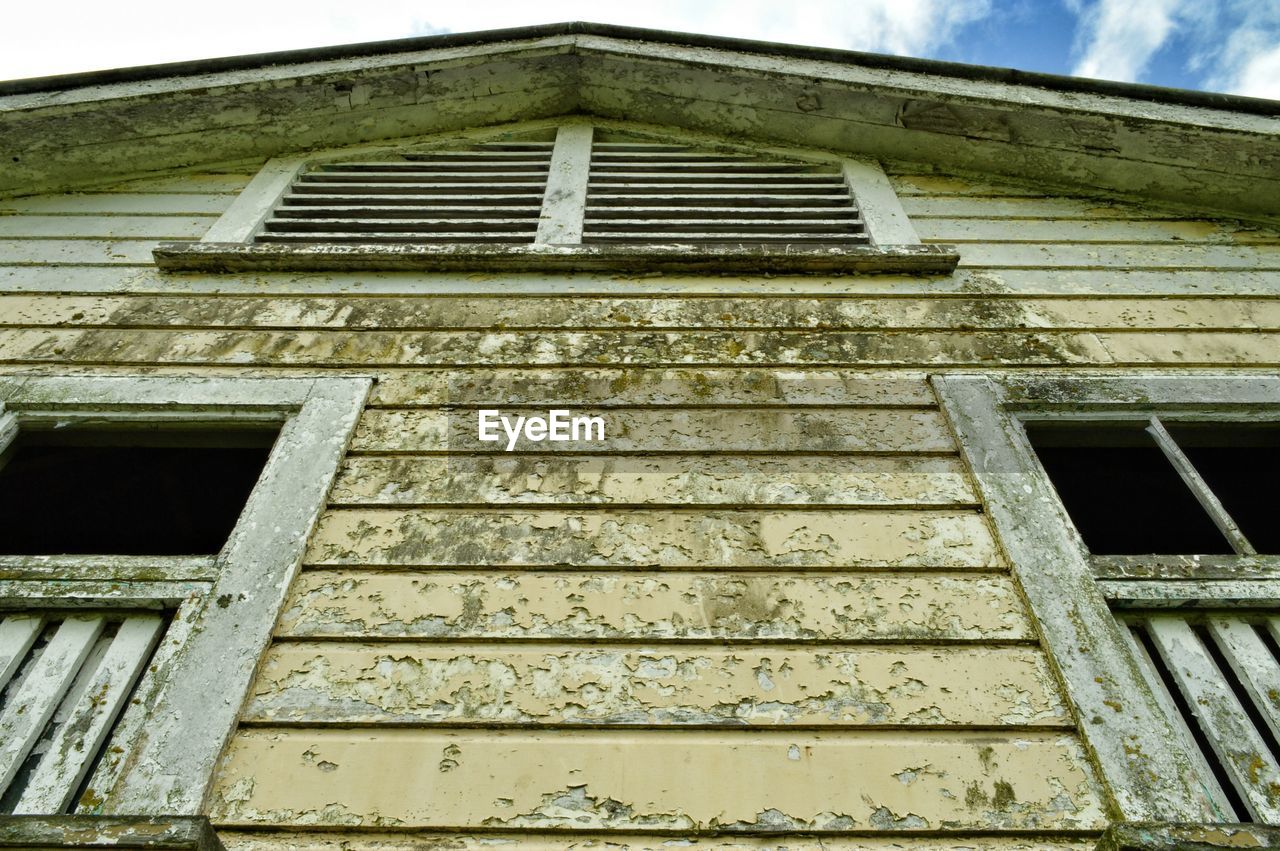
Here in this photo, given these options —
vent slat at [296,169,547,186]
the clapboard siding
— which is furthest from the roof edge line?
the clapboard siding

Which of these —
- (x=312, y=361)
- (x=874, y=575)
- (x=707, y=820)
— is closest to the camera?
(x=707, y=820)

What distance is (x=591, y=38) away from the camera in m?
4.12

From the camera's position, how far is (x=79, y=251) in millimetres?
3311

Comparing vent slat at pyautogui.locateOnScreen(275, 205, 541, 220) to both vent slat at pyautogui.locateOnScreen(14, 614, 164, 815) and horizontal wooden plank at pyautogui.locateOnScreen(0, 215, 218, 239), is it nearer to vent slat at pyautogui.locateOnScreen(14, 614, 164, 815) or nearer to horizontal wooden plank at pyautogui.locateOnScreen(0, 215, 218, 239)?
horizontal wooden plank at pyautogui.locateOnScreen(0, 215, 218, 239)

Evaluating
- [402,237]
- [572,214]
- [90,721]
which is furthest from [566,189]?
[90,721]

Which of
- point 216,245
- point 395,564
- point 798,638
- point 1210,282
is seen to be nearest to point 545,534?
point 395,564

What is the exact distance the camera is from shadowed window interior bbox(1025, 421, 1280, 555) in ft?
12.8

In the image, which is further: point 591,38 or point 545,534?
point 591,38

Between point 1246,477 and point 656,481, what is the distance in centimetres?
361

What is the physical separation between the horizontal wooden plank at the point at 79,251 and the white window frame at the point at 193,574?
0.78 m

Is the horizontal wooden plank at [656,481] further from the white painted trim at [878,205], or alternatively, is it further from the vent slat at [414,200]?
the vent slat at [414,200]

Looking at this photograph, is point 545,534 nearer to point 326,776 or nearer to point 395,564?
point 395,564

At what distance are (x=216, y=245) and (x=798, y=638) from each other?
2.79 meters

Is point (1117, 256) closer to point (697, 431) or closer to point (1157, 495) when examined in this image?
point (1157, 495)
